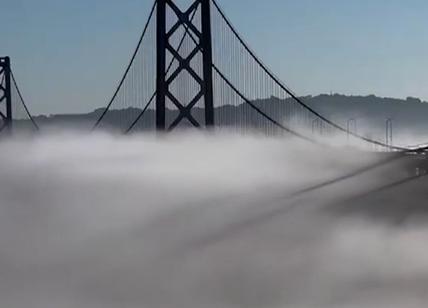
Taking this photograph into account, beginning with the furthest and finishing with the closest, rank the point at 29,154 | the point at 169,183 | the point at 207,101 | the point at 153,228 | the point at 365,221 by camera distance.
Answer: the point at 29,154 → the point at 169,183 → the point at 365,221 → the point at 207,101 → the point at 153,228

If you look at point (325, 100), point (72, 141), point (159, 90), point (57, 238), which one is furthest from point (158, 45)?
point (325, 100)

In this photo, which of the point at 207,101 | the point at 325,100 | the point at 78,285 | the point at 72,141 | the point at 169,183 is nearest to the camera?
the point at 78,285

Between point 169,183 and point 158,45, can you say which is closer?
point 158,45

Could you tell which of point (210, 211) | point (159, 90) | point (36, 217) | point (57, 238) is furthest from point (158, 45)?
point (57, 238)

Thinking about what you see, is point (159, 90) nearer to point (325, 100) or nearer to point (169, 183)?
point (169, 183)

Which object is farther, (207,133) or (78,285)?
(207,133)

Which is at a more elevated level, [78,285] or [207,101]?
[207,101]

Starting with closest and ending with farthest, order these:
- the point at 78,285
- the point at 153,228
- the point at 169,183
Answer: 1. the point at 78,285
2. the point at 153,228
3. the point at 169,183

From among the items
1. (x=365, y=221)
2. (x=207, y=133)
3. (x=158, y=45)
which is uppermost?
(x=158, y=45)

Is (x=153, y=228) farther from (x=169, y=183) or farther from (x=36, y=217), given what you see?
(x=169, y=183)
